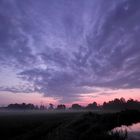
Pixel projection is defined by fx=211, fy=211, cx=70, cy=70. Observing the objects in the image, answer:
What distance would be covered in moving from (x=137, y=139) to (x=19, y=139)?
15792mm

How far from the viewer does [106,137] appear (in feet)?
77.9

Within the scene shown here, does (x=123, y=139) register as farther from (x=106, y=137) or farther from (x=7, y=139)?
(x=7, y=139)

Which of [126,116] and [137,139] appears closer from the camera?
[137,139]

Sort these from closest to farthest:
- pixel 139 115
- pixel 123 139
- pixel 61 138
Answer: pixel 61 138 → pixel 123 139 → pixel 139 115

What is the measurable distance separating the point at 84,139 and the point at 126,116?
61.2 meters

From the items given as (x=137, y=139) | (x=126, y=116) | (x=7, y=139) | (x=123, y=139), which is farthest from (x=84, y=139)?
(x=126, y=116)

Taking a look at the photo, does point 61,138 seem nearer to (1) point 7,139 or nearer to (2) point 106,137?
(2) point 106,137

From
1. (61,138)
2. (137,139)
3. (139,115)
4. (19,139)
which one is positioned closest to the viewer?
(61,138)

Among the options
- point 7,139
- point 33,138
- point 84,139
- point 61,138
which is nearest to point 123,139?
point 84,139

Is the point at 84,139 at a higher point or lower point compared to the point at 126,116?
lower

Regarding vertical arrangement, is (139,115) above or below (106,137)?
above

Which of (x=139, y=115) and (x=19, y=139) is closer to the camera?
(x=19, y=139)

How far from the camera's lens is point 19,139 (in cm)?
2911

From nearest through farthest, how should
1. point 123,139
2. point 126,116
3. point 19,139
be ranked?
point 123,139
point 19,139
point 126,116
